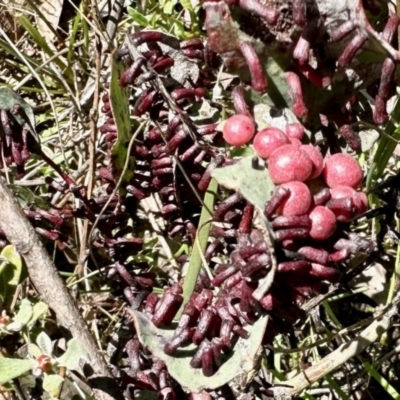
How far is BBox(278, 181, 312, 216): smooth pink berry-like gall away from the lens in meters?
0.82

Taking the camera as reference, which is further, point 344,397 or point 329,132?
point 344,397

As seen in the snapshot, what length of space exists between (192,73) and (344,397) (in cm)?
76

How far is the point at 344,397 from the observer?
5.17 ft

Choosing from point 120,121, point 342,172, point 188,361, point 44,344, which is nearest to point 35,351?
point 44,344

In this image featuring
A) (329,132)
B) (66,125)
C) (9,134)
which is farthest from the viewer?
(66,125)

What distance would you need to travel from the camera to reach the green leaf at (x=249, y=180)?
825 millimetres

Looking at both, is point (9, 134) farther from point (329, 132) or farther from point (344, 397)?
point (344, 397)

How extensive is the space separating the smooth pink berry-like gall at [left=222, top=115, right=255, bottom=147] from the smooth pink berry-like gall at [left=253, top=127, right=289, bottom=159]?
20mm

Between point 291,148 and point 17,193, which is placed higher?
point 291,148

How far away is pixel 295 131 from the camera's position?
92 centimetres

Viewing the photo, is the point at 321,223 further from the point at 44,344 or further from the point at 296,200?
the point at 44,344

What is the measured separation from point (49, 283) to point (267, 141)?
36 cm

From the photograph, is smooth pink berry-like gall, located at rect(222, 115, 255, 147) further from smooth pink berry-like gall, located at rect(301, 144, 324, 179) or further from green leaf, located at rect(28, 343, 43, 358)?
green leaf, located at rect(28, 343, 43, 358)

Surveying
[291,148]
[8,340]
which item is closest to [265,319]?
[291,148]
